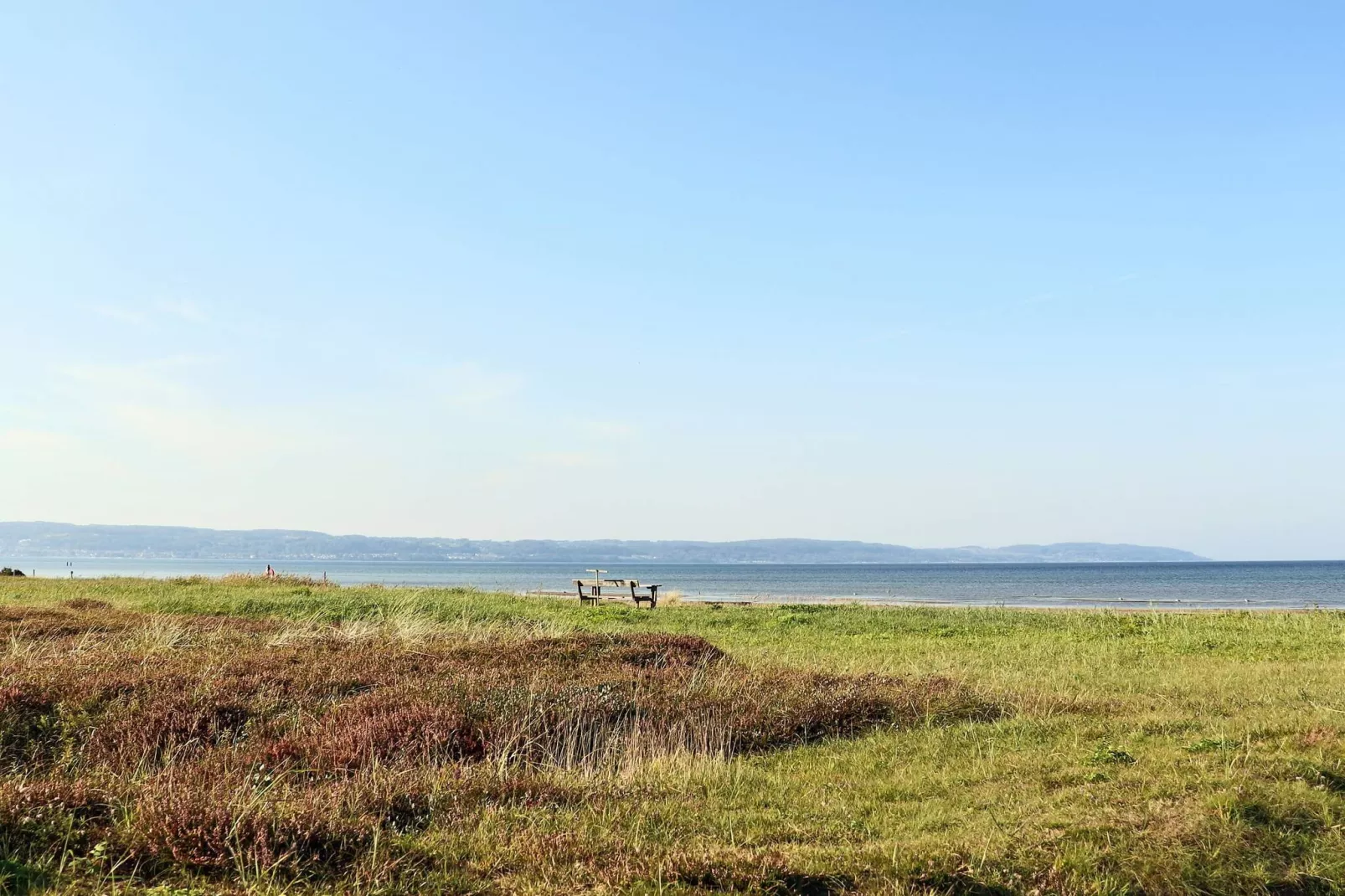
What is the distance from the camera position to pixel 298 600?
3347 centimetres

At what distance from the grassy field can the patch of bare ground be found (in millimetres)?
41

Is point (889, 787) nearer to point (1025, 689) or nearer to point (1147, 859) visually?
point (1147, 859)

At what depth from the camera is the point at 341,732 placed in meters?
10.4

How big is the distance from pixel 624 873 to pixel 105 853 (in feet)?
11.4

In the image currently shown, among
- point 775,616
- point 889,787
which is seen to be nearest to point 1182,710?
point 889,787

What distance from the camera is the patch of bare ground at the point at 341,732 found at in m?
6.39

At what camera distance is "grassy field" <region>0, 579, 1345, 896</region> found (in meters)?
6.31

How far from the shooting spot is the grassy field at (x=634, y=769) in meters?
6.31

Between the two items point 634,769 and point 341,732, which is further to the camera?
point 341,732

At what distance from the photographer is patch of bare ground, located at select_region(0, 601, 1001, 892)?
252 inches

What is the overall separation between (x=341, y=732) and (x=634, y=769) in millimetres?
3444

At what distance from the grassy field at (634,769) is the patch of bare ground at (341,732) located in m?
0.04

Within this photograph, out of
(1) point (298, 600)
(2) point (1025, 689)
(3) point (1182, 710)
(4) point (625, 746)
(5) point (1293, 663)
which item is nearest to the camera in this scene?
(4) point (625, 746)

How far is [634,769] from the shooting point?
375 inches
